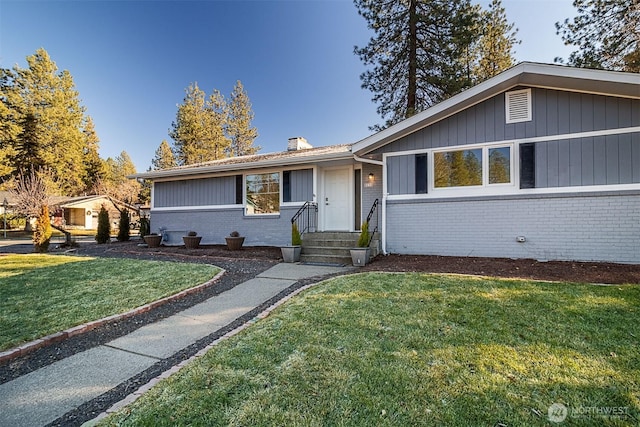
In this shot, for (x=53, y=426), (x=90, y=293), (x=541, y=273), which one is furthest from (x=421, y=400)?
(x=90, y=293)

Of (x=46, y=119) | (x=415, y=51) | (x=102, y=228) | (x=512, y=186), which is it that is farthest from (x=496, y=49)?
(x=46, y=119)

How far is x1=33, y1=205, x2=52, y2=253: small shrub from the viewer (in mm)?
10875

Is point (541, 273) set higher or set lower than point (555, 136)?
lower

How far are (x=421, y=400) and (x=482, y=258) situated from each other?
224 inches

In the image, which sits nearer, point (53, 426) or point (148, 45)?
point (53, 426)

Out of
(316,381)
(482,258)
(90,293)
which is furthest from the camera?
(482,258)

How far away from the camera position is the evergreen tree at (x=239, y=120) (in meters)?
28.5

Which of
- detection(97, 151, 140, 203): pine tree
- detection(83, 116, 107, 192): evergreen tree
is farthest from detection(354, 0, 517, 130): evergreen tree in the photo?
detection(83, 116, 107, 192): evergreen tree

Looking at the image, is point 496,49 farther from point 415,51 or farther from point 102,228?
point 102,228

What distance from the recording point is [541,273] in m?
5.34

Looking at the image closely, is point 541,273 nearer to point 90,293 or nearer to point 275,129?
point 90,293

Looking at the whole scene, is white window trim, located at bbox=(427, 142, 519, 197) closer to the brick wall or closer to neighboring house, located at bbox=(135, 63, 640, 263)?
neighboring house, located at bbox=(135, 63, 640, 263)

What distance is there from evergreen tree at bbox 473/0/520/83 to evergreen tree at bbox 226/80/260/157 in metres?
20.4

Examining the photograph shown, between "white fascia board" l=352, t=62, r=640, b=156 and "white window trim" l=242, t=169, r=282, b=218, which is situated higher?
"white fascia board" l=352, t=62, r=640, b=156
